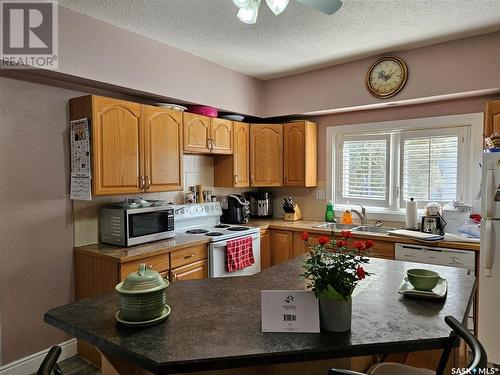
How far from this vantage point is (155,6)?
234 cm

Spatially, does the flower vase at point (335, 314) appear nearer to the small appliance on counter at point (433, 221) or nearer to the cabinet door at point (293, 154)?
the small appliance on counter at point (433, 221)

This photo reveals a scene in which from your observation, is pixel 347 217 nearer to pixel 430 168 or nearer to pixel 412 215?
pixel 412 215

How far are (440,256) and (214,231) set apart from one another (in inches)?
80.9

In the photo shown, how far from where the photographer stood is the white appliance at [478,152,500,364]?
2.38m

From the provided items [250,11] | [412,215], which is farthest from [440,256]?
[250,11]

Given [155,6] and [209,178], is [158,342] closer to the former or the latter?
[155,6]

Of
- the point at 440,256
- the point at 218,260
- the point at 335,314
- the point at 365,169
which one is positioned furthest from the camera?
the point at 365,169

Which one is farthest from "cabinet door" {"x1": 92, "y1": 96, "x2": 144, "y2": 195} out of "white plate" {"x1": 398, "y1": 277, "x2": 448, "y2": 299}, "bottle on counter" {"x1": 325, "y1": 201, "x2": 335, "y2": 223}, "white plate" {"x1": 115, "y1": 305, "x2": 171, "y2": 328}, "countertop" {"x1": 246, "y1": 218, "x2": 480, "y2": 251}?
"bottle on counter" {"x1": 325, "y1": 201, "x2": 335, "y2": 223}

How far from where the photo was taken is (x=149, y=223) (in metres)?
2.87

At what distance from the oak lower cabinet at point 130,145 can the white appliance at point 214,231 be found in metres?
0.56

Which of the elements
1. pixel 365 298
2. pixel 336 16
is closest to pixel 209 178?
pixel 336 16

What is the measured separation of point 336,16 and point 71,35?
6.24 feet

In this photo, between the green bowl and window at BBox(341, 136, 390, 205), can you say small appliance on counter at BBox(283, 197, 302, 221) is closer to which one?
window at BBox(341, 136, 390, 205)

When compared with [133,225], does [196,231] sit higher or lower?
lower
